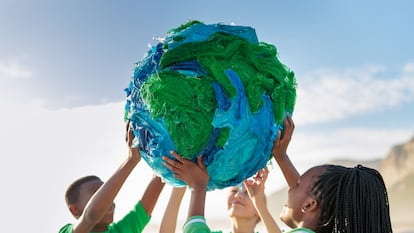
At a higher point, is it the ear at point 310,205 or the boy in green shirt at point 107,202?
the boy in green shirt at point 107,202

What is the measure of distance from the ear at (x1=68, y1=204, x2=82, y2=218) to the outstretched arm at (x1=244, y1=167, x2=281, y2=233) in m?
1.40

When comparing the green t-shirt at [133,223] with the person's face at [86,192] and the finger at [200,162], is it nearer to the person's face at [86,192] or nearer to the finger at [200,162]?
the person's face at [86,192]

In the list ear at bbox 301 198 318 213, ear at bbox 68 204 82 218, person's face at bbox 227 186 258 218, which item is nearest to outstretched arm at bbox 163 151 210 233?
ear at bbox 301 198 318 213

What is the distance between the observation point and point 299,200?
10.9 ft

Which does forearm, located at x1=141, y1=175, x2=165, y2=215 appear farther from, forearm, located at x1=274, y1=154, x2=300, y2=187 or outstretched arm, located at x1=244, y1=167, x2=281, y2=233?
forearm, located at x1=274, y1=154, x2=300, y2=187

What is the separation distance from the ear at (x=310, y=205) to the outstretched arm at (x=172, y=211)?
1.55 meters

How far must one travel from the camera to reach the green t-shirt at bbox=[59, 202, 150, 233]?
14.2 feet

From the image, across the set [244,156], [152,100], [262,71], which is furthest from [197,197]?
[262,71]

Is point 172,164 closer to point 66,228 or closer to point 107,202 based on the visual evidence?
point 107,202

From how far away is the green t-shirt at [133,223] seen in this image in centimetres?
434

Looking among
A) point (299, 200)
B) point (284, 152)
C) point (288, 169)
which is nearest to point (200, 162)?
point (299, 200)

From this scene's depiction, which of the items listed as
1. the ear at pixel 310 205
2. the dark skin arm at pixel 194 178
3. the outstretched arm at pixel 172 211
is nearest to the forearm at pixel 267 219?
the outstretched arm at pixel 172 211

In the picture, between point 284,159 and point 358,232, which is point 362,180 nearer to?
point 358,232

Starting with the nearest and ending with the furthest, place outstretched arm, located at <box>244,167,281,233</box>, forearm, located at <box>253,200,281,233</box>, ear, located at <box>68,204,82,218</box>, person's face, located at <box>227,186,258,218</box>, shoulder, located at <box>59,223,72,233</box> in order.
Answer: shoulder, located at <box>59,223,72,233</box> → outstretched arm, located at <box>244,167,281,233</box> → forearm, located at <box>253,200,281,233</box> → ear, located at <box>68,204,82,218</box> → person's face, located at <box>227,186,258,218</box>
